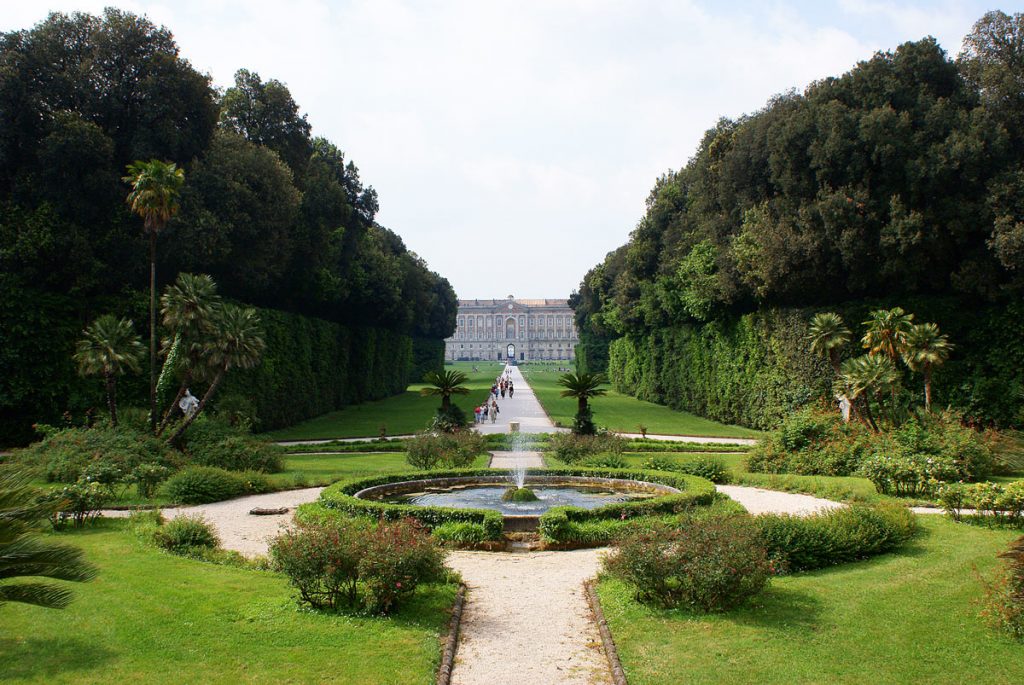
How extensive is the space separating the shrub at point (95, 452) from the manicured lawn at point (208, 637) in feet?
26.8

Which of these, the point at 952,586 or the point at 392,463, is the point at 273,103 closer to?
the point at 392,463

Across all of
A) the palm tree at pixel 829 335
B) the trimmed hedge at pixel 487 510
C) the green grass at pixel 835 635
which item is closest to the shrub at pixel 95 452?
the trimmed hedge at pixel 487 510

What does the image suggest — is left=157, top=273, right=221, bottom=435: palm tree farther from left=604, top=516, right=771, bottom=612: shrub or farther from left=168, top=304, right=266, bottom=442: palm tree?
left=604, top=516, right=771, bottom=612: shrub

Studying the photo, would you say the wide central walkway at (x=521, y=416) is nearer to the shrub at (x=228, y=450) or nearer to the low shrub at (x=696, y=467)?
the low shrub at (x=696, y=467)

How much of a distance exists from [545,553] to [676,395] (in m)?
32.4

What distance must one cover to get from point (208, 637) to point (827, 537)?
22.7 feet

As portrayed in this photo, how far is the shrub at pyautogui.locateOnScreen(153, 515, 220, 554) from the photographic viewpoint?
33.4 feet

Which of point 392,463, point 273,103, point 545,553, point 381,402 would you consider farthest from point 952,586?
→ point 381,402

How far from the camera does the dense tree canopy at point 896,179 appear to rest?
2098cm

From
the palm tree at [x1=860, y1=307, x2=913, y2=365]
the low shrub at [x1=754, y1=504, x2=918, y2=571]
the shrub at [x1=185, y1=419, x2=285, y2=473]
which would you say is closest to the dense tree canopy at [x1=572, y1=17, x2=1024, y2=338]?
the palm tree at [x1=860, y1=307, x2=913, y2=365]

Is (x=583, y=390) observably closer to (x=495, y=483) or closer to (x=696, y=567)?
(x=495, y=483)

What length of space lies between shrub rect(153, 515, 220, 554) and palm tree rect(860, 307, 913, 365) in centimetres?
1616

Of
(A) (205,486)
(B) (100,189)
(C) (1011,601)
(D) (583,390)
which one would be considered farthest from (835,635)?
(B) (100,189)

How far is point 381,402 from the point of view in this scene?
4850 centimetres
